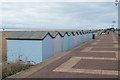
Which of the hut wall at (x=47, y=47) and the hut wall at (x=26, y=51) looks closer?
the hut wall at (x=26, y=51)

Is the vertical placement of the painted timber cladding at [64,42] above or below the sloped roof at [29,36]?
below

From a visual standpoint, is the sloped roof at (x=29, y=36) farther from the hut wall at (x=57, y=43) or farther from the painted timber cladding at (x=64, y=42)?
the painted timber cladding at (x=64, y=42)

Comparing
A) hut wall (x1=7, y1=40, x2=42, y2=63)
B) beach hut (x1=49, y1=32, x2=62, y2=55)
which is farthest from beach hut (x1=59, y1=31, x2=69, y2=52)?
hut wall (x1=7, y1=40, x2=42, y2=63)

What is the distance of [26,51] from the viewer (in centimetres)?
1110

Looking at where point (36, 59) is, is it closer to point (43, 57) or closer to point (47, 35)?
point (43, 57)

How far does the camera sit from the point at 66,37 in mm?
17891

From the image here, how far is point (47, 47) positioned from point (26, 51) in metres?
1.35

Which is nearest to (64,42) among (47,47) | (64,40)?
(64,40)

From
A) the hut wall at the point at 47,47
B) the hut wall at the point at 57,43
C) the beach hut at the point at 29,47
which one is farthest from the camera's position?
the hut wall at the point at 57,43

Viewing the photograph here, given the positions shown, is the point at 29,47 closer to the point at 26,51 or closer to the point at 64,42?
the point at 26,51

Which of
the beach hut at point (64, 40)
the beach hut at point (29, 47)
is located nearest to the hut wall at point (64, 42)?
the beach hut at point (64, 40)

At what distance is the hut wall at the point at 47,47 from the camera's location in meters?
11.2

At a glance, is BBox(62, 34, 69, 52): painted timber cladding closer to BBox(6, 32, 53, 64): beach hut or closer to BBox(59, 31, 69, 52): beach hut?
BBox(59, 31, 69, 52): beach hut

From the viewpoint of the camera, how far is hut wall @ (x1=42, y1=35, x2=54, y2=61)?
1115cm
